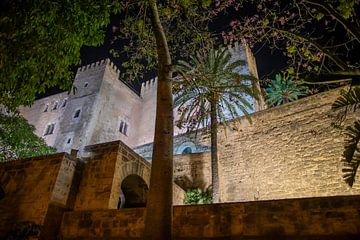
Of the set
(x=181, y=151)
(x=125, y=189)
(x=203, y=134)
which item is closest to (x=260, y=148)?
(x=203, y=134)

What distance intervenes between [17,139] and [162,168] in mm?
13147

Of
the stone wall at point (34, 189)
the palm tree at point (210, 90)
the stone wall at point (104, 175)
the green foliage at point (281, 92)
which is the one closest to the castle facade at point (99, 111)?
the green foliage at point (281, 92)

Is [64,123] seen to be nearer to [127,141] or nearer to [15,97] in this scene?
[127,141]

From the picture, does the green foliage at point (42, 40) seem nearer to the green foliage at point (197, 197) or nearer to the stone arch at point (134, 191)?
the stone arch at point (134, 191)

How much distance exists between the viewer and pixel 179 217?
17.2 ft

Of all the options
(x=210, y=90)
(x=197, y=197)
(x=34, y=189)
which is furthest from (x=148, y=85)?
(x=34, y=189)

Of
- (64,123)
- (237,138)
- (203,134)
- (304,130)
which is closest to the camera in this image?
(304,130)

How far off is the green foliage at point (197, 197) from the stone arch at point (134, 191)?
13.7 feet

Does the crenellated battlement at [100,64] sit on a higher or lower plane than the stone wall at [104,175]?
higher

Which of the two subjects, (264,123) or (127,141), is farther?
(127,141)

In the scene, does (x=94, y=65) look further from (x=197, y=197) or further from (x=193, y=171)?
(x=197, y=197)

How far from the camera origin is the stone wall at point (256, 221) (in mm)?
4184

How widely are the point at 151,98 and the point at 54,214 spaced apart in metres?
28.1

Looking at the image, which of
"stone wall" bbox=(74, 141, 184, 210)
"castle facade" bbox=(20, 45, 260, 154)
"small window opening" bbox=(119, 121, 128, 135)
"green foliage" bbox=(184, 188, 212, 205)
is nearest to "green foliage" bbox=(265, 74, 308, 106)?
"castle facade" bbox=(20, 45, 260, 154)
